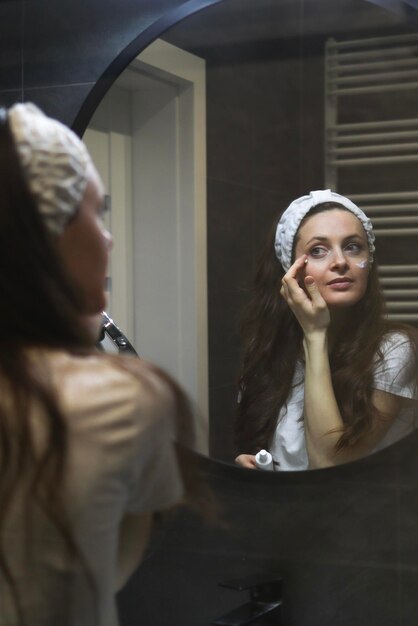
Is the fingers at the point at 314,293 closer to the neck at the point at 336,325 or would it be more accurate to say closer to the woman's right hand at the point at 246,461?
the neck at the point at 336,325

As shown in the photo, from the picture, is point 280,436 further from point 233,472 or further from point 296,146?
point 296,146

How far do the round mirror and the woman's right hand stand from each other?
17mm

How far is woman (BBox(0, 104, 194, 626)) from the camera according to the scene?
2.43 ft

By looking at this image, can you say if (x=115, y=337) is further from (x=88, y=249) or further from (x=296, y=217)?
(x=88, y=249)

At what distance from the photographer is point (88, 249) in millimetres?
820

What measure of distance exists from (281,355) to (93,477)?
749 mm

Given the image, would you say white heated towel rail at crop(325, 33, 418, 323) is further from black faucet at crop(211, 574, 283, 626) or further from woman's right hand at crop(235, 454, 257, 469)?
black faucet at crop(211, 574, 283, 626)

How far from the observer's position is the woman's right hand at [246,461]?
59.4 inches

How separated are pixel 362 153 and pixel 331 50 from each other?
0.54ft

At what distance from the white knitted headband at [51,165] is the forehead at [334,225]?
26.3 inches

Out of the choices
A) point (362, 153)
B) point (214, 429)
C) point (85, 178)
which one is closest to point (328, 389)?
point (214, 429)

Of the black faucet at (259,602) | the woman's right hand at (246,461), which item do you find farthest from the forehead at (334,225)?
the black faucet at (259,602)

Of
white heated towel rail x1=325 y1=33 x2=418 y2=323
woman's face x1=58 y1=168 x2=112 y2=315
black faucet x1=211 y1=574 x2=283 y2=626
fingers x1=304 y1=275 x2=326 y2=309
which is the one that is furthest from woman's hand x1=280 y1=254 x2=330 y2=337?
woman's face x1=58 y1=168 x2=112 y2=315

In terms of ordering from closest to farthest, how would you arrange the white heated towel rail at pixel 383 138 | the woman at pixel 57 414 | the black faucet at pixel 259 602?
the woman at pixel 57 414, the white heated towel rail at pixel 383 138, the black faucet at pixel 259 602
